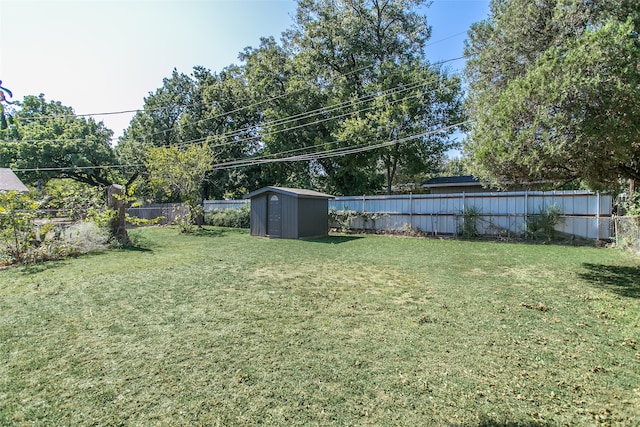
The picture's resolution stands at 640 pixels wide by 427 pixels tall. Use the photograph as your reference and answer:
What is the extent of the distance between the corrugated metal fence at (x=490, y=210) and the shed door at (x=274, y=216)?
3.78 meters

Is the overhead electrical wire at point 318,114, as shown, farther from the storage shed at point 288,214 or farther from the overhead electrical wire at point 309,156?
the storage shed at point 288,214

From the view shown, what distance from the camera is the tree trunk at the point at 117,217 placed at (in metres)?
9.62

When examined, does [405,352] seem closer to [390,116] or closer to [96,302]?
[96,302]

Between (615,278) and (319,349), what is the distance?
5.81 meters

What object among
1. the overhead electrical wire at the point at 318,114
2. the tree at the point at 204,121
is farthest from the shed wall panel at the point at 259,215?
the tree at the point at 204,121

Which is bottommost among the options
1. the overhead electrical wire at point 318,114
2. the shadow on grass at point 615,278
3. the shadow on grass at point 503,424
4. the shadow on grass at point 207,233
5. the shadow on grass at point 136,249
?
the shadow on grass at point 503,424

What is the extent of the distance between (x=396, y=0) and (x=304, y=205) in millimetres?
15104

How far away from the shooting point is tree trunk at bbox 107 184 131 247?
9.62 meters

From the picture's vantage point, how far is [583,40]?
14.7 feet

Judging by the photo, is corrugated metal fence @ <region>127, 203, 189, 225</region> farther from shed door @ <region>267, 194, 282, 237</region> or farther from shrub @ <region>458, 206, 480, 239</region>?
shrub @ <region>458, 206, 480, 239</region>

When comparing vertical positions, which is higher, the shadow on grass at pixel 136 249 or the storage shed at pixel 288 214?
the storage shed at pixel 288 214

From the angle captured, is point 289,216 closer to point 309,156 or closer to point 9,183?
point 309,156

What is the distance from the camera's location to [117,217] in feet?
31.9

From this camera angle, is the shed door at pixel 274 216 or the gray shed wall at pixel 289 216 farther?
the shed door at pixel 274 216
